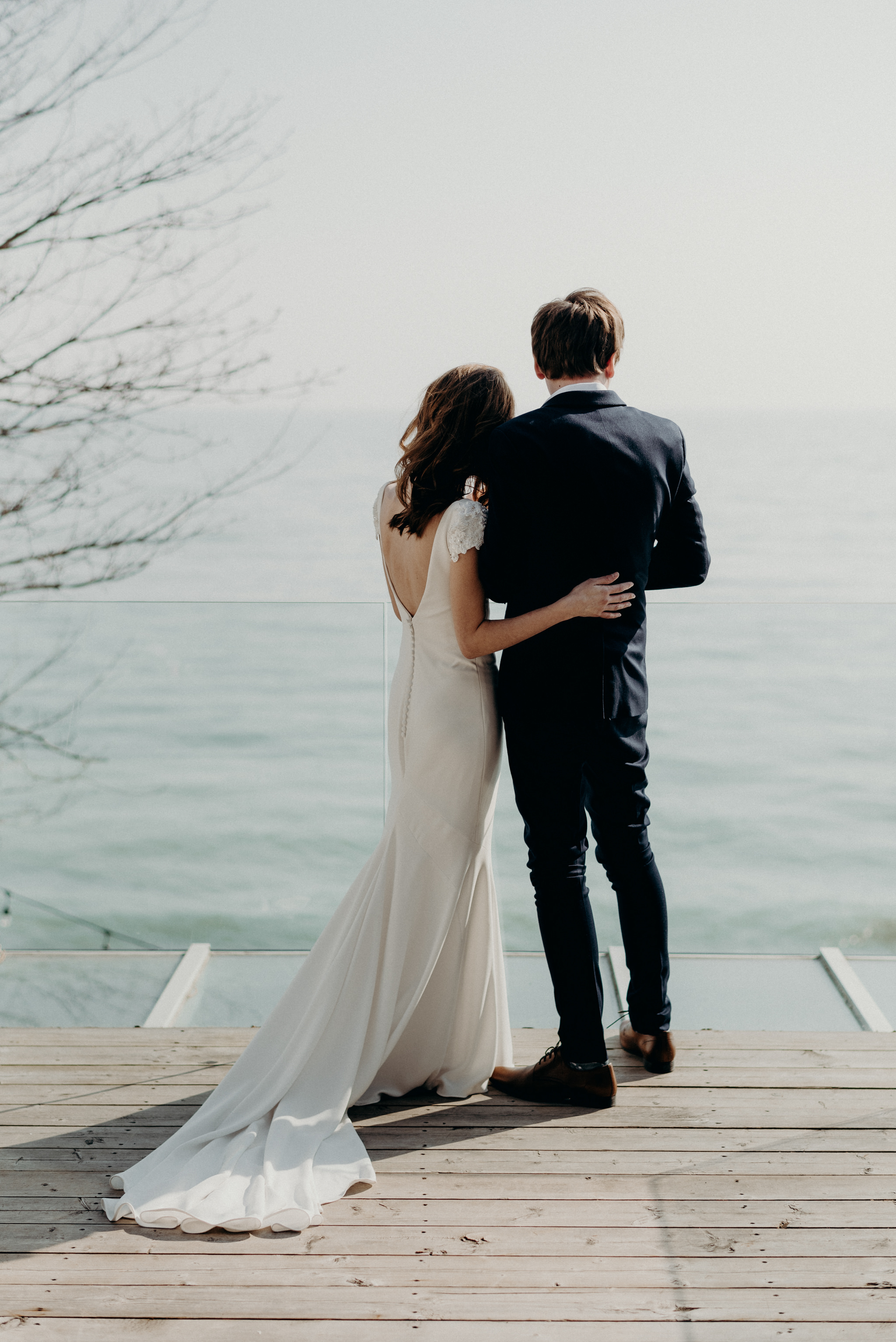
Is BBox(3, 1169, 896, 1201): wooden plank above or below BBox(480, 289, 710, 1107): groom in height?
below

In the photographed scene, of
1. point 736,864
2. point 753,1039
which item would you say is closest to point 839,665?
point 736,864

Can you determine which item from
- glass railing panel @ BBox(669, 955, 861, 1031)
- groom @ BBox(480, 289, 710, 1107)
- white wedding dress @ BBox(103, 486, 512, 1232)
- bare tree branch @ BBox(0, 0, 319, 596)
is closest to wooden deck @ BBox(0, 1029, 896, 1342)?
white wedding dress @ BBox(103, 486, 512, 1232)

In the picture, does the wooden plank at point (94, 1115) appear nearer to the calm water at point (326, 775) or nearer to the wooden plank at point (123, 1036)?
the wooden plank at point (123, 1036)

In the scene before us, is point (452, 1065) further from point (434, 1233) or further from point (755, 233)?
point (755, 233)

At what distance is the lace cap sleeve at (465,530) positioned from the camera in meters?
2.15

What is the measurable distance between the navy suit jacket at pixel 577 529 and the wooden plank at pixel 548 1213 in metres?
0.89

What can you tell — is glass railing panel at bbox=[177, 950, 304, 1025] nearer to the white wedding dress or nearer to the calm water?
the calm water

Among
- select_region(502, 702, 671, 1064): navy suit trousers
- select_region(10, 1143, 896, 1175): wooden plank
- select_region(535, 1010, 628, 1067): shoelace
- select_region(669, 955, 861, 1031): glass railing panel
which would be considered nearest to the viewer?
select_region(10, 1143, 896, 1175): wooden plank

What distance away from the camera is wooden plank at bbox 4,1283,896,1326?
1.69 meters

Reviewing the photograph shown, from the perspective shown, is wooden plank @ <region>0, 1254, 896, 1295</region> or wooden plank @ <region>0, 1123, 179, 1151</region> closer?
wooden plank @ <region>0, 1254, 896, 1295</region>

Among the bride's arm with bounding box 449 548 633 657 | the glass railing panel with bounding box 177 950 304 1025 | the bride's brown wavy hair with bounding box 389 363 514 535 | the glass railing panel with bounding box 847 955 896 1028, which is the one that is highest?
the bride's brown wavy hair with bounding box 389 363 514 535

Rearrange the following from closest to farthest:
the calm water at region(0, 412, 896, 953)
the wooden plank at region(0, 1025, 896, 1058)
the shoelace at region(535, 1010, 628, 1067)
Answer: the shoelace at region(535, 1010, 628, 1067) → the wooden plank at region(0, 1025, 896, 1058) → the calm water at region(0, 412, 896, 953)

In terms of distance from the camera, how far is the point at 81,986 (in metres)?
3.21

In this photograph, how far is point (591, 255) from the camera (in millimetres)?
23906
